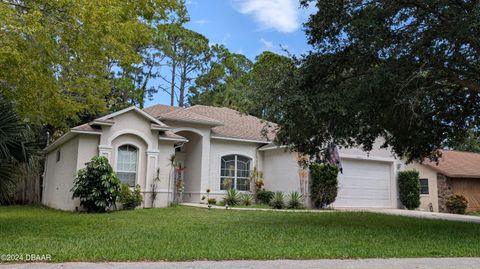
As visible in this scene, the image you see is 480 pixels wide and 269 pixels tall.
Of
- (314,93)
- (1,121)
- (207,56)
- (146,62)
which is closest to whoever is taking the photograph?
(1,121)

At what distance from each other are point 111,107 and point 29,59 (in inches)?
749

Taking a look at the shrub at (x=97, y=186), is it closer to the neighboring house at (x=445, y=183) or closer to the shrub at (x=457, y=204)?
the neighboring house at (x=445, y=183)

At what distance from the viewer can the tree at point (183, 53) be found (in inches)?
1468

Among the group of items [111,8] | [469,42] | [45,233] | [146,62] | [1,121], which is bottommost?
[45,233]

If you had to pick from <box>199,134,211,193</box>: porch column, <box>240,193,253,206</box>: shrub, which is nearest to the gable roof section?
<box>199,134,211,193</box>: porch column

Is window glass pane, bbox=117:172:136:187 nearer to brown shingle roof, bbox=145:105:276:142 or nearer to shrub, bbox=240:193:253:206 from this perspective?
brown shingle roof, bbox=145:105:276:142

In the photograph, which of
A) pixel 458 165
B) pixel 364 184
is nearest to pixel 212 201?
pixel 364 184

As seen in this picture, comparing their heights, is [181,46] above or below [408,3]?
above

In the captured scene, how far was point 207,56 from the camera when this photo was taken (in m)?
40.1

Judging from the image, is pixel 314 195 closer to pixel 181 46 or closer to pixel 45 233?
pixel 45 233

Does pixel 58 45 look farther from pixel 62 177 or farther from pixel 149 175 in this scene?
pixel 62 177

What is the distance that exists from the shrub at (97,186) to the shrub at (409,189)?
607 inches

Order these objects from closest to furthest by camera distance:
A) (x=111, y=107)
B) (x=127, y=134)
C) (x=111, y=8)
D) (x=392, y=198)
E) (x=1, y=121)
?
(x=1, y=121) → (x=111, y=8) → (x=127, y=134) → (x=392, y=198) → (x=111, y=107)

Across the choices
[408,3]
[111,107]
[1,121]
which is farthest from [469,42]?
[111,107]
